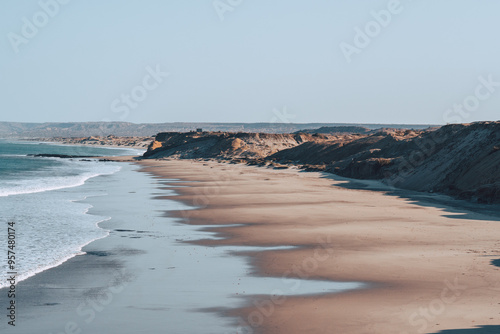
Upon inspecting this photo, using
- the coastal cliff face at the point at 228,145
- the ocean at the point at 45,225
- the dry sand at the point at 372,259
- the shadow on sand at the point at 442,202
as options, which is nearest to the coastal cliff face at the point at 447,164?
the shadow on sand at the point at 442,202

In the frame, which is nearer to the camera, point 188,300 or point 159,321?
point 159,321

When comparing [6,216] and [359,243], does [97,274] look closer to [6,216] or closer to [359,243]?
[359,243]

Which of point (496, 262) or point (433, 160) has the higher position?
point (433, 160)

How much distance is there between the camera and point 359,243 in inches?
701

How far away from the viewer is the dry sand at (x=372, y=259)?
1008 cm

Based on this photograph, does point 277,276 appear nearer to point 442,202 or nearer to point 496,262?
point 496,262

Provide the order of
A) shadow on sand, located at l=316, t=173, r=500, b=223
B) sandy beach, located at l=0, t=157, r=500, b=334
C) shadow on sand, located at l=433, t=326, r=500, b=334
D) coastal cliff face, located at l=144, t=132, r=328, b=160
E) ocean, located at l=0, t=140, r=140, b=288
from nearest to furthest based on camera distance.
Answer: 1. shadow on sand, located at l=433, t=326, r=500, b=334
2. sandy beach, located at l=0, t=157, r=500, b=334
3. ocean, located at l=0, t=140, r=140, b=288
4. shadow on sand, located at l=316, t=173, r=500, b=223
5. coastal cliff face, located at l=144, t=132, r=328, b=160

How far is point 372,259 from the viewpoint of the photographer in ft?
50.3

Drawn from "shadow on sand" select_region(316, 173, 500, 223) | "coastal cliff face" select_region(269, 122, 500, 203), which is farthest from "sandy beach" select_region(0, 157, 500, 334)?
"coastal cliff face" select_region(269, 122, 500, 203)

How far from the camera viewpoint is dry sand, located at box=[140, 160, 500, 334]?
1008cm

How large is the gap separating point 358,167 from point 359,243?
103 ft

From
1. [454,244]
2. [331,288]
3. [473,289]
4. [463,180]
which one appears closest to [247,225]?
[454,244]

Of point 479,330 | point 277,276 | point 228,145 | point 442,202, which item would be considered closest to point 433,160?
point 442,202

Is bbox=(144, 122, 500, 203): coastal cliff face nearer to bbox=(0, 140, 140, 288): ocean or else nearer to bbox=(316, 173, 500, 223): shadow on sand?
bbox=(316, 173, 500, 223): shadow on sand
